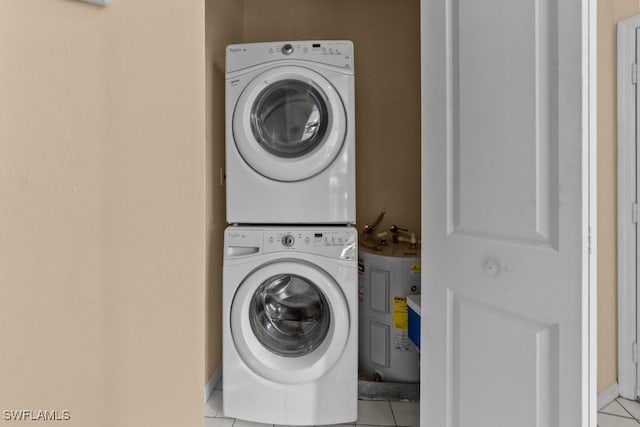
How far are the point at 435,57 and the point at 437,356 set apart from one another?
978 millimetres

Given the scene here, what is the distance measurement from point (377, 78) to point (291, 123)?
0.88 m

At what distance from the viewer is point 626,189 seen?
169 centimetres

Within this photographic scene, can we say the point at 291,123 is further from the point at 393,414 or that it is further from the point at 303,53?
the point at 393,414

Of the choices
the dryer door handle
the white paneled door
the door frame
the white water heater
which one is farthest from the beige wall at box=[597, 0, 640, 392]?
the dryer door handle

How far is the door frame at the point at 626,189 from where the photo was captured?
1684 mm

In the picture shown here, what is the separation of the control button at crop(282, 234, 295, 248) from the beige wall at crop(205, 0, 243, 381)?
44 centimetres

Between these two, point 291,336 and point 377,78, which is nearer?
point 291,336

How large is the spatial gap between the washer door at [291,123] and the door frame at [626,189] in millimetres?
1391
